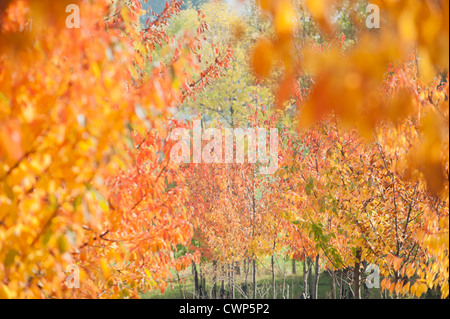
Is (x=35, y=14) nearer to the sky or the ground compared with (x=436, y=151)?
nearer to the sky

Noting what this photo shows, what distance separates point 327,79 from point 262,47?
1.21 feet

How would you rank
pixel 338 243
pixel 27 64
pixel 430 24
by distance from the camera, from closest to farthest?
pixel 430 24
pixel 27 64
pixel 338 243

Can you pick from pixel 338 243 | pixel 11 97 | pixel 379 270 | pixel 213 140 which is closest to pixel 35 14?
pixel 11 97

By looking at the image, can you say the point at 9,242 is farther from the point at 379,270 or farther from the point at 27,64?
the point at 379,270

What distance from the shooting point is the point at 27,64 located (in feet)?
7.18

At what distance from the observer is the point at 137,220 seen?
12.8ft
